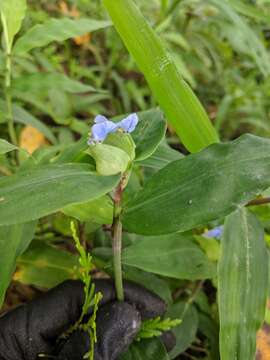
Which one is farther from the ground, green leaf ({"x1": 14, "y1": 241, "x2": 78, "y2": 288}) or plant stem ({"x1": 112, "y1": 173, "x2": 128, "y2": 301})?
plant stem ({"x1": 112, "y1": 173, "x2": 128, "y2": 301})

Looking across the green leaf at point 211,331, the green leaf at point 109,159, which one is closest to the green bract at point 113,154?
the green leaf at point 109,159

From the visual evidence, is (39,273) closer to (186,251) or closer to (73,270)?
(73,270)

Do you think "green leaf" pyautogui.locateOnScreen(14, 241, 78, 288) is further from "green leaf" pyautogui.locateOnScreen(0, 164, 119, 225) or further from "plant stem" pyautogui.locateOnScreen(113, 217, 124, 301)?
"green leaf" pyautogui.locateOnScreen(0, 164, 119, 225)

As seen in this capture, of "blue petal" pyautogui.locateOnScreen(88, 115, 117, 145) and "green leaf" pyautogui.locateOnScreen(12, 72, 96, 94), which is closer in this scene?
"blue petal" pyautogui.locateOnScreen(88, 115, 117, 145)

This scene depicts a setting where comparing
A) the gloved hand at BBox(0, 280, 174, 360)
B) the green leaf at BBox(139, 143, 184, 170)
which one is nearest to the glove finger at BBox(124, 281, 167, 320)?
the gloved hand at BBox(0, 280, 174, 360)

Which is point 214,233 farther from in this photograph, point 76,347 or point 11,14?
point 11,14

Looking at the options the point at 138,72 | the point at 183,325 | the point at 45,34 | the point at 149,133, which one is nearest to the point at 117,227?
the point at 149,133

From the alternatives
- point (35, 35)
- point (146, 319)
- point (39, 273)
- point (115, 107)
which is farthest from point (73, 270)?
point (115, 107)
